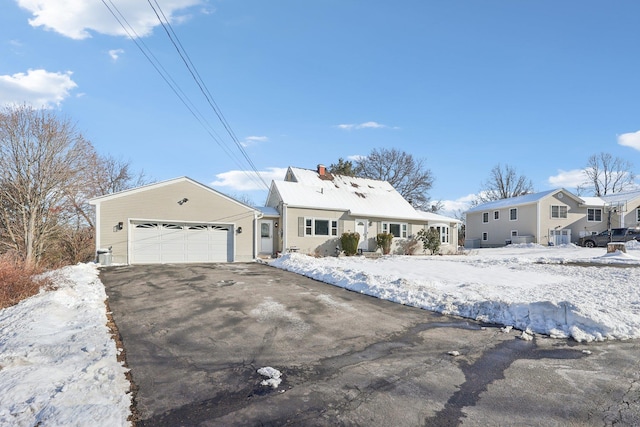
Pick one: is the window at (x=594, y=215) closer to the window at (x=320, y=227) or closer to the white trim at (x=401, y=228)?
the white trim at (x=401, y=228)

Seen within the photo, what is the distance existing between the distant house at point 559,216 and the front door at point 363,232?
16.8 metres

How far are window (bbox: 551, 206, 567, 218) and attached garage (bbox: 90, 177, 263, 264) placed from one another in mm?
27071

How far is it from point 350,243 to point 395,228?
470 centimetres

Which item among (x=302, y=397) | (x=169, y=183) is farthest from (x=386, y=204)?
(x=302, y=397)

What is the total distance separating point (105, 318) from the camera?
20.4ft

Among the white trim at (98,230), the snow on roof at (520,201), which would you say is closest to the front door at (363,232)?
the white trim at (98,230)

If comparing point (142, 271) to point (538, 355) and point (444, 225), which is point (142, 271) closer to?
point (538, 355)

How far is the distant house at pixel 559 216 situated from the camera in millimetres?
30609

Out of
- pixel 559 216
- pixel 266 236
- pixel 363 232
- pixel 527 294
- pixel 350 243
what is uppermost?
pixel 559 216

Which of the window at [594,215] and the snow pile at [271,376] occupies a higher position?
the window at [594,215]

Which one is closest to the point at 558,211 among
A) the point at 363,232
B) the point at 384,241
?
the point at 384,241

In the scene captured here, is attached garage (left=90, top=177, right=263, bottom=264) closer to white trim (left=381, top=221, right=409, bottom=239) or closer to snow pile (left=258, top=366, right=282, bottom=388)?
white trim (left=381, top=221, right=409, bottom=239)

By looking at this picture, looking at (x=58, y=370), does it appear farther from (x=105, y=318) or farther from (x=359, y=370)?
(x=359, y=370)

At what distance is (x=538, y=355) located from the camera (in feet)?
15.6
